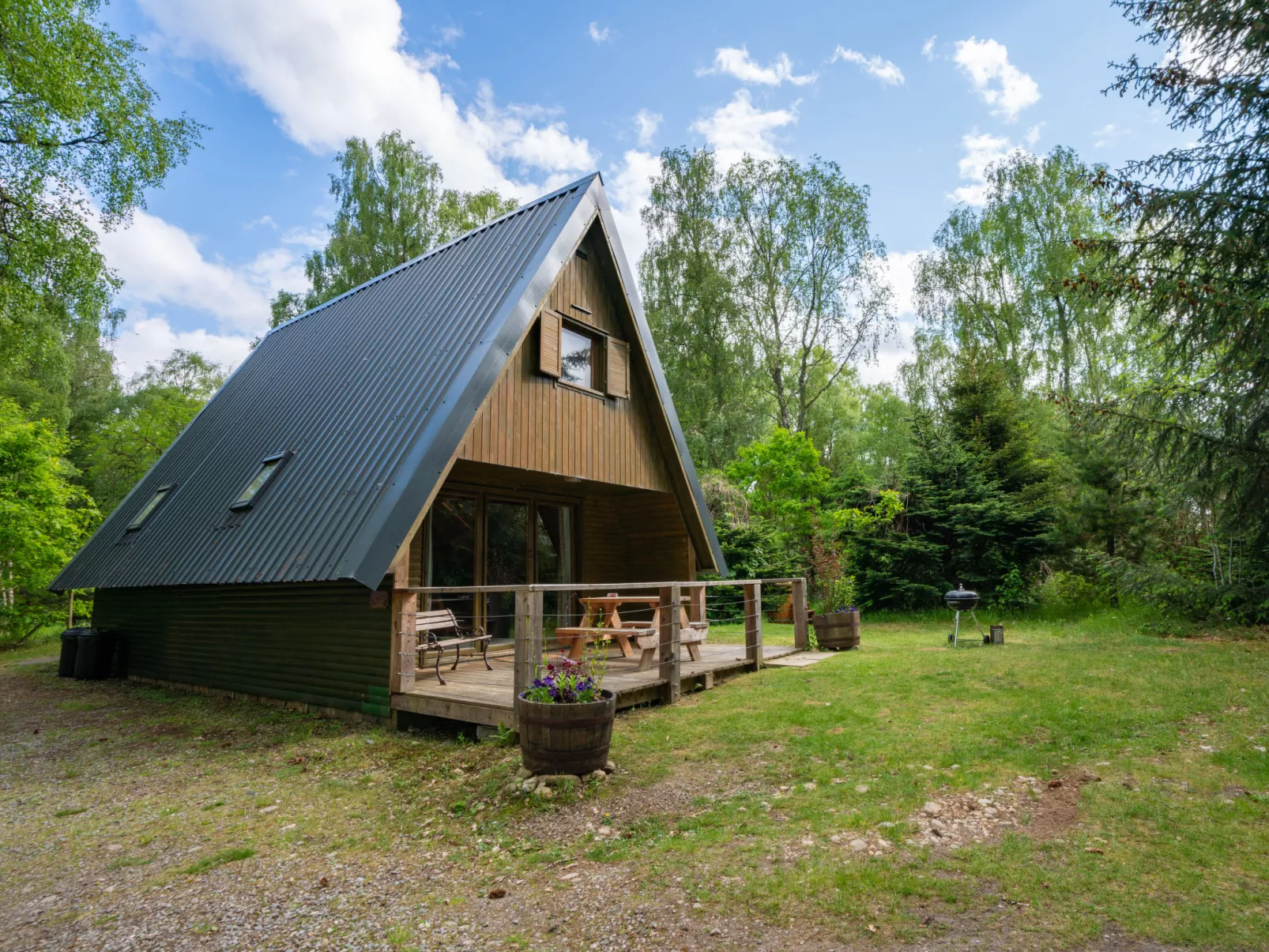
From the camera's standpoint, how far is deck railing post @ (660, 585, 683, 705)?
24.6 feet

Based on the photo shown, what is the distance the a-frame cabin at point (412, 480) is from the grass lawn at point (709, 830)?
164cm

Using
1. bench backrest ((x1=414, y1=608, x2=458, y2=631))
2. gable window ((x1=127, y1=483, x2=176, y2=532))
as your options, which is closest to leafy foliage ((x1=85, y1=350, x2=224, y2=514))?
gable window ((x1=127, y1=483, x2=176, y2=532))

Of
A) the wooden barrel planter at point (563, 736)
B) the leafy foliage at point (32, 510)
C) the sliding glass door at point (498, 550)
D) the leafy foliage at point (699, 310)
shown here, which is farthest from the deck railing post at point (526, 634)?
the leafy foliage at point (699, 310)

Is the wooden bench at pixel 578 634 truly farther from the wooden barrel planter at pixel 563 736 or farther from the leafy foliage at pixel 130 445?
the leafy foliage at pixel 130 445

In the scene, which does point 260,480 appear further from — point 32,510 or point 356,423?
point 32,510

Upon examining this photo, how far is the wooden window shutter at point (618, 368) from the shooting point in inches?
391

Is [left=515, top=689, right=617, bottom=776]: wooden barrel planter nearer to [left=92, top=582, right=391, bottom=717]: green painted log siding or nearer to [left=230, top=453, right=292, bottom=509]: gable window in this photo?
[left=92, top=582, right=391, bottom=717]: green painted log siding

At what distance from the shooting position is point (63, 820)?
488cm

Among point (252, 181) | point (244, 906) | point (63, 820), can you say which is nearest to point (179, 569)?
point (63, 820)

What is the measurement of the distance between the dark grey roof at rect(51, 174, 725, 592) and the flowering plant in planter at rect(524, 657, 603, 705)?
6.47 feet

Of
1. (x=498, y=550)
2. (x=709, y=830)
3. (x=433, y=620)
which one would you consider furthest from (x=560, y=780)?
(x=498, y=550)

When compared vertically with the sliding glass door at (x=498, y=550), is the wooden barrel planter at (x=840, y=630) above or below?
below

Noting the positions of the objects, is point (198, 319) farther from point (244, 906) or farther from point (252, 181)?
point (244, 906)

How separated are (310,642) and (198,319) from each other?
29.0 meters
